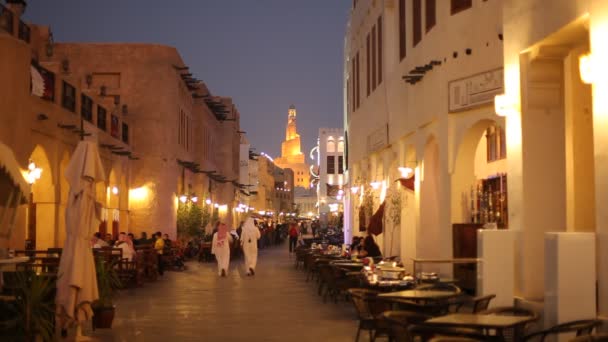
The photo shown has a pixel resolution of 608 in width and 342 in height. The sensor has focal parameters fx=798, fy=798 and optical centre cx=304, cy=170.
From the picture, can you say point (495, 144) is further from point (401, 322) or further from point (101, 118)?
point (101, 118)

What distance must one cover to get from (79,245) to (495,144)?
12.1 m

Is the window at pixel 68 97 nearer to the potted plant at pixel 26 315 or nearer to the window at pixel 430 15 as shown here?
the window at pixel 430 15

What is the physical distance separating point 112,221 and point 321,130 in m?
44.2

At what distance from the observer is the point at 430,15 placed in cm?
1847

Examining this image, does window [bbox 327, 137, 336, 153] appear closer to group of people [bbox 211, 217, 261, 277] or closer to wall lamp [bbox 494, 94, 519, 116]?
group of people [bbox 211, 217, 261, 277]

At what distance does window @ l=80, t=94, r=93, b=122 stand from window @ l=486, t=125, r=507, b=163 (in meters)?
12.5

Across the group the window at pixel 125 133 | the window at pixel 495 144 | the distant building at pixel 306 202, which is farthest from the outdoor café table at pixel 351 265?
the distant building at pixel 306 202

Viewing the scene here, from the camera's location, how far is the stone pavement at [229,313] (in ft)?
39.9

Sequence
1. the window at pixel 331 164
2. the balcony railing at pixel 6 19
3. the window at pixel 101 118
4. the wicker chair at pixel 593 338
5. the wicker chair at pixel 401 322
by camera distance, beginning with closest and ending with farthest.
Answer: the wicker chair at pixel 593 338 → the wicker chair at pixel 401 322 → the balcony railing at pixel 6 19 → the window at pixel 101 118 → the window at pixel 331 164

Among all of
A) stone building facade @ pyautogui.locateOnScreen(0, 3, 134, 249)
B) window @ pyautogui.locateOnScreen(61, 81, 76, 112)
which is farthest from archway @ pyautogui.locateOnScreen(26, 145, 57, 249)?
window @ pyautogui.locateOnScreen(61, 81, 76, 112)

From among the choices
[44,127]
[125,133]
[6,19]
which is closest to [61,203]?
[44,127]

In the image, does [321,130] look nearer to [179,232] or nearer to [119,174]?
[179,232]

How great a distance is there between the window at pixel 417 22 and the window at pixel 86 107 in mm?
10970

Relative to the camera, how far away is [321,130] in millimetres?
74000
